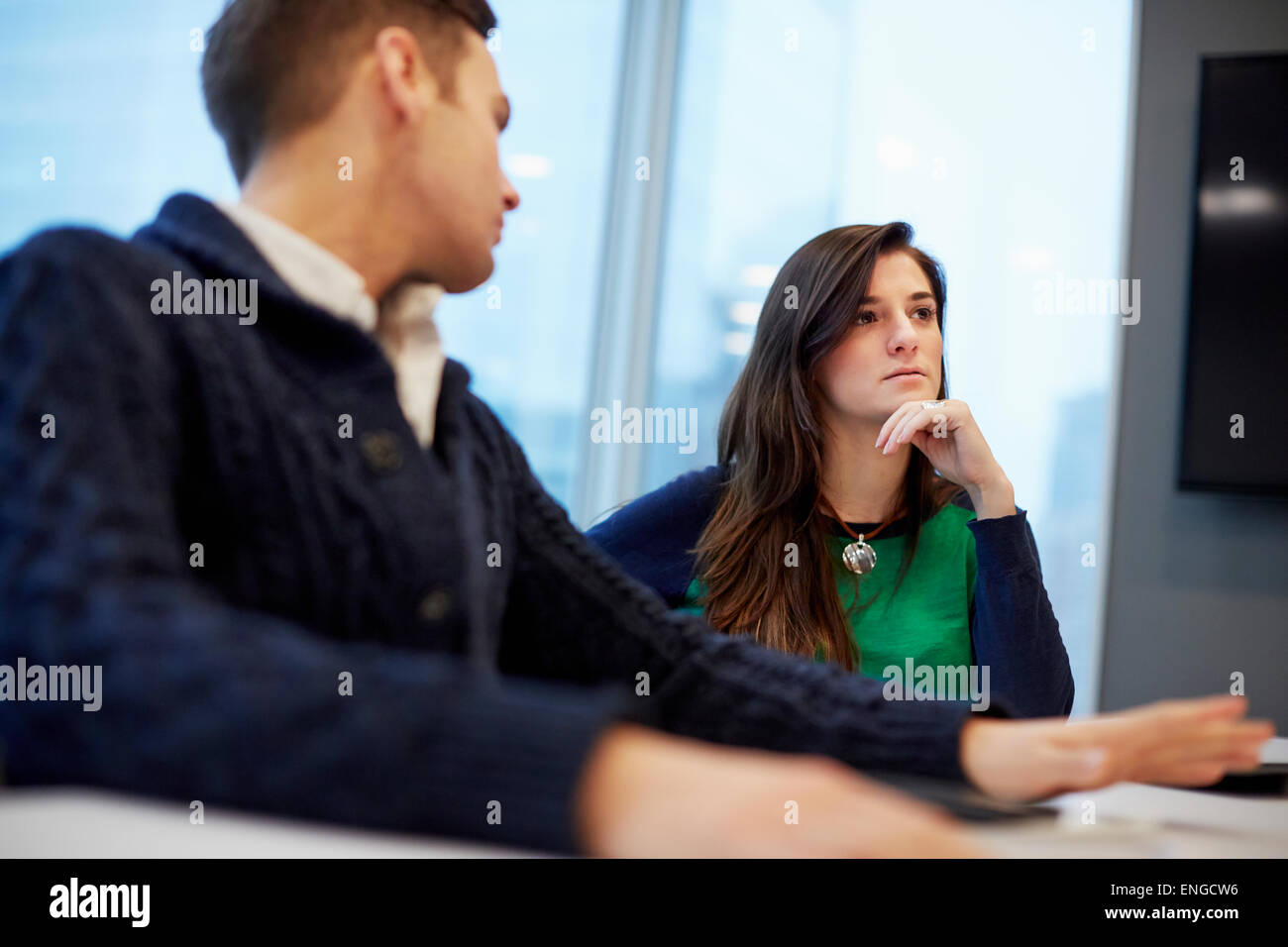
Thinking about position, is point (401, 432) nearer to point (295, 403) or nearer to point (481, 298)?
point (295, 403)

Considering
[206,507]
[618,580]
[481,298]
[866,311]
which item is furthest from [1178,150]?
[206,507]

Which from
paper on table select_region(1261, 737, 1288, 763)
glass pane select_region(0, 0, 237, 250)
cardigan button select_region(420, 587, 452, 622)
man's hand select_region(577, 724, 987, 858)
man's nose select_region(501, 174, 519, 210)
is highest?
glass pane select_region(0, 0, 237, 250)

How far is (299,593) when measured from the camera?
638 mm

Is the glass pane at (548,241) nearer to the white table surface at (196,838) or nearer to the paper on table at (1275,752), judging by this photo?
the paper on table at (1275,752)

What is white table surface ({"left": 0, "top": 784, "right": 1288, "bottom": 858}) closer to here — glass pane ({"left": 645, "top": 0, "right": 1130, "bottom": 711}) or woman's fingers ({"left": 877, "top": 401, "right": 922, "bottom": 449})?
woman's fingers ({"left": 877, "top": 401, "right": 922, "bottom": 449})

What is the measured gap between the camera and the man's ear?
30.9 inches

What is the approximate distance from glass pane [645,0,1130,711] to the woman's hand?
0.77m

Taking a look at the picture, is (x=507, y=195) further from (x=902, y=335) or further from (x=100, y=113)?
(x=100, y=113)

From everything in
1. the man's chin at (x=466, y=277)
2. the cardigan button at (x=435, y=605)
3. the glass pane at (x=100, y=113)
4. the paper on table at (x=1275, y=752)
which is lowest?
the paper on table at (x=1275, y=752)

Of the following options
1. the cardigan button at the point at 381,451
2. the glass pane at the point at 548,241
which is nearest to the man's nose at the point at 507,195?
the cardigan button at the point at 381,451

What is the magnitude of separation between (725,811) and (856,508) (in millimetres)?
1390

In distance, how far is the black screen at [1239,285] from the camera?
2.28 meters

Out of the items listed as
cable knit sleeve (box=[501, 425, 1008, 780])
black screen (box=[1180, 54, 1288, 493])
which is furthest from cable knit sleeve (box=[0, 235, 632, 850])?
black screen (box=[1180, 54, 1288, 493])
